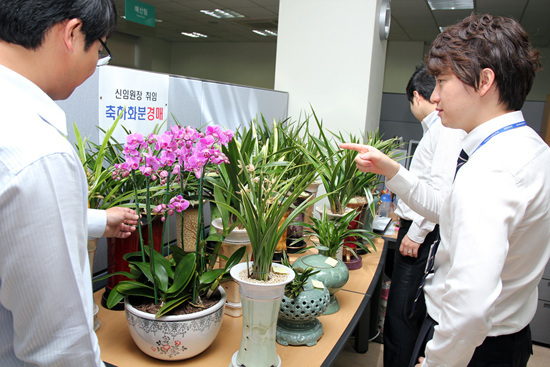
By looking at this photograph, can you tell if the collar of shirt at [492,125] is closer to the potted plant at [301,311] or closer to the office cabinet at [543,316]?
the potted plant at [301,311]

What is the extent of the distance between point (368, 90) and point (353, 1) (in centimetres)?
63

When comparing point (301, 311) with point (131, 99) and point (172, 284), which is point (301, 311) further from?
point (131, 99)

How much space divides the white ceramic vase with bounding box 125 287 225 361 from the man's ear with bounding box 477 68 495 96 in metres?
0.81

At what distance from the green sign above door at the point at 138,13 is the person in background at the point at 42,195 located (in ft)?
18.8

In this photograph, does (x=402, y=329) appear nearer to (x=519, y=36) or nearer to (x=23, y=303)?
(x=519, y=36)

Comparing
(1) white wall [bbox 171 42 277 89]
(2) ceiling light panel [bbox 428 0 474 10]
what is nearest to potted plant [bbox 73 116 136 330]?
(2) ceiling light panel [bbox 428 0 474 10]

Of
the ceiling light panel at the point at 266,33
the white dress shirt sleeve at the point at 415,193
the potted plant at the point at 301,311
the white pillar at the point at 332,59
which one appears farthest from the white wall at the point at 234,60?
the potted plant at the point at 301,311

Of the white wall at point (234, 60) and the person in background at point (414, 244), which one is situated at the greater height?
the white wall at point (234, 60)

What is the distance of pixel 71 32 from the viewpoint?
67 centimetres

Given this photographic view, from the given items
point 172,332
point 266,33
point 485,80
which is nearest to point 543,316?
point 485,80

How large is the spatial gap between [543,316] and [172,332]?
2.83m

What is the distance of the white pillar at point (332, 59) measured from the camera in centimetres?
303

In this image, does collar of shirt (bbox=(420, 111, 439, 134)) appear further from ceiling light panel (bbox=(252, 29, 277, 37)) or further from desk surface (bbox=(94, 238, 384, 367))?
ceiling light panel (bbox=(252, 29, 277, 37))

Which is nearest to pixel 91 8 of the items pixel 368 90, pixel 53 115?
pixel 53 115
